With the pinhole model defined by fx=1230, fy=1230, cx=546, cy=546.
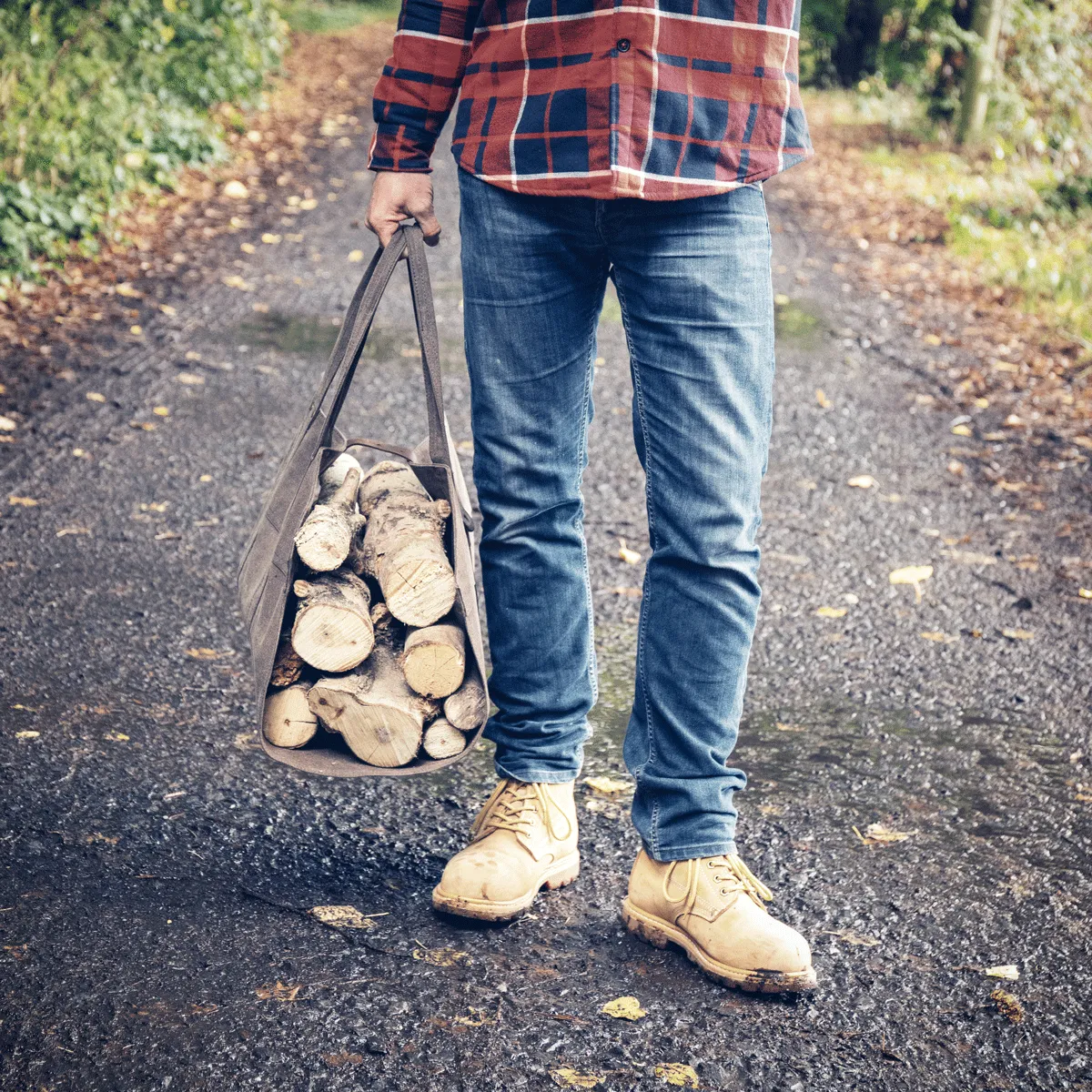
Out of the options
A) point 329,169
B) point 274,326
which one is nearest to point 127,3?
point 329,169

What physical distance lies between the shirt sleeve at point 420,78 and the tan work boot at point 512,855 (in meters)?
1.19

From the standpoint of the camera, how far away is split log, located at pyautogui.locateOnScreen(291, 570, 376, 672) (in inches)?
83.4

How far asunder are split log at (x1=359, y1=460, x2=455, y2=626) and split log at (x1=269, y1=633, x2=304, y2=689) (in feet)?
0.61

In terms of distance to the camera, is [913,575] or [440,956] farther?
[913,575]

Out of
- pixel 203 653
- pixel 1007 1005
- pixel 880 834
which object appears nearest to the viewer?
pixel 1007 1005

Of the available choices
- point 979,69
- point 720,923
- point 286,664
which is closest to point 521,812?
point 720,923

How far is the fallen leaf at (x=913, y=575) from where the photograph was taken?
393 centimetres

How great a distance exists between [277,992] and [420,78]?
1573 millimetres

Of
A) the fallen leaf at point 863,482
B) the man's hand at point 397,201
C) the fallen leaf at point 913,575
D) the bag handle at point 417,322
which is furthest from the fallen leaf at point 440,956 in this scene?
the fallen leaf at point 863,482

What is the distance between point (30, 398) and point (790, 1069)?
4.07 meters

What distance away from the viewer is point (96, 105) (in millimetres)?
8000

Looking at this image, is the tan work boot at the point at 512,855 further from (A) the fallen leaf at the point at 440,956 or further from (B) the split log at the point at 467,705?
(B) the split log at the point at 467,705

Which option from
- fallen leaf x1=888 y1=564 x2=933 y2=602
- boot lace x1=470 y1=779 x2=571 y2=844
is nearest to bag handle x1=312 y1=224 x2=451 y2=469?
boot lace x1=470 y1=779 x2=571 y2=844

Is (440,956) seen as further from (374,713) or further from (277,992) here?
(374,713)
